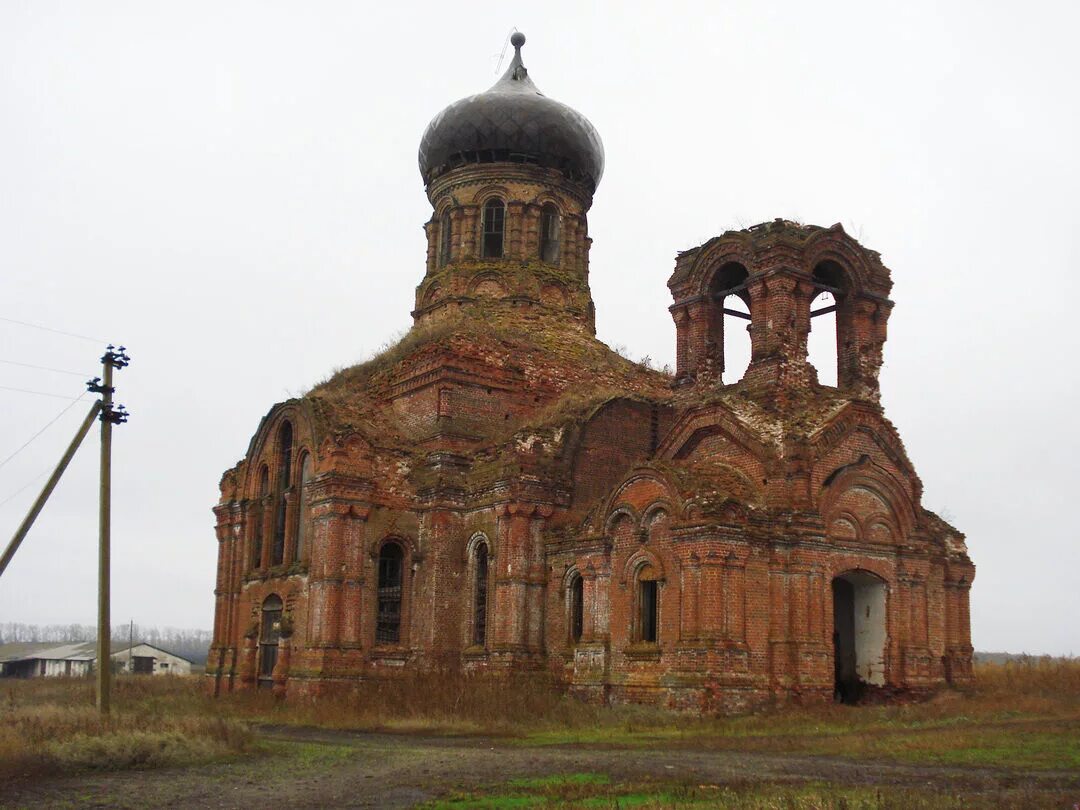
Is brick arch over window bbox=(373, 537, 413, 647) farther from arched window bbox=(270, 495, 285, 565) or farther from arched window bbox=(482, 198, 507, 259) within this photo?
arched window bbox=(482, 198, 507, 259)

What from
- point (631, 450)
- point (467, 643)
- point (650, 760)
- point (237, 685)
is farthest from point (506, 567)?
point (650, 760)

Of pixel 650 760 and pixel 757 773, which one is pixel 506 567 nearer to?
pixel 650 760

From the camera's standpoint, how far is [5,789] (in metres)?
10.6

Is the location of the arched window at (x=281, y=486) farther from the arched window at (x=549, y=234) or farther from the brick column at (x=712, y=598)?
the brick column at (x=712, y=598)

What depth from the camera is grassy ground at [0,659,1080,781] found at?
40.3 ft

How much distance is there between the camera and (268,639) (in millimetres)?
22688

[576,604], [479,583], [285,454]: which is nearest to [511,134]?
[285,454]

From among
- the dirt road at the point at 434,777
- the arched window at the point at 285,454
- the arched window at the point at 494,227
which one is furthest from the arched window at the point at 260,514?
the dirt road at the point at 434,777

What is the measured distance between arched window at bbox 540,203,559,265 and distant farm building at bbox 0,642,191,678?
125 ft

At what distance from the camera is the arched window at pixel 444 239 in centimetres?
2773

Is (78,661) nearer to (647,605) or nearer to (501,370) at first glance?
(501,370)

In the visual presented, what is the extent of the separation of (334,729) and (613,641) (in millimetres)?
4628

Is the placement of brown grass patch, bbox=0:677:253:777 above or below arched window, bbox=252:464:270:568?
below

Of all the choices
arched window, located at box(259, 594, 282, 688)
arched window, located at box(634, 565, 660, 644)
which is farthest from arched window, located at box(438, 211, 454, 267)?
arched window, located at box(634, 565, 660, 644)
